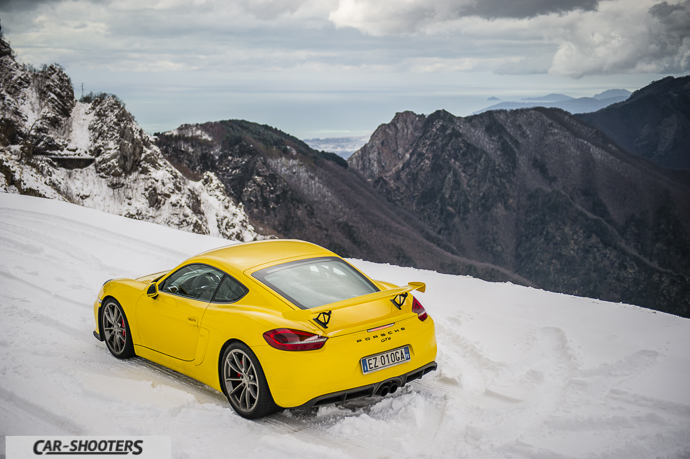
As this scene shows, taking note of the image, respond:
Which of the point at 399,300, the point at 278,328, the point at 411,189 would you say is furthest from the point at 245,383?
the point at 411,189

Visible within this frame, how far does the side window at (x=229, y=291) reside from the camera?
4207 mm

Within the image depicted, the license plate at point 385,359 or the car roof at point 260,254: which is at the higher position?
the car roof at point 260,254

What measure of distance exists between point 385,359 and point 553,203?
555 feet

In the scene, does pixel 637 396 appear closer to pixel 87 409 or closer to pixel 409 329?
pixel 409 329

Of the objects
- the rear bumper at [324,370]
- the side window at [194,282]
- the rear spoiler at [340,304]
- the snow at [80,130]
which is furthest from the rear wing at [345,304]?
the snow at [80,130]

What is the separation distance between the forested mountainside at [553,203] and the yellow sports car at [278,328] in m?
138

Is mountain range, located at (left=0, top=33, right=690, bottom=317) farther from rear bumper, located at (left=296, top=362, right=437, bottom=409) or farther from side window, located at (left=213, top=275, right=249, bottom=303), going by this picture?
rear bumper, located at (left=296, top=362, right=437, bottom=409)

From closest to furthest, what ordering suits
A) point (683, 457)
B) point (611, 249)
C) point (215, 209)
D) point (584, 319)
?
point (683, 457), point (584, 319), point (215, 209), point (611, 249)

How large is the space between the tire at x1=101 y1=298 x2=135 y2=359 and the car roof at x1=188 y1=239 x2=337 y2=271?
1.09 metres

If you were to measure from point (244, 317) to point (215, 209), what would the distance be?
144 ft

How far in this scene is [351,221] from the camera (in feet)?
385

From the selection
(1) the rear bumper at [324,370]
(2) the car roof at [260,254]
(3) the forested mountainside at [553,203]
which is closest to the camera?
(1) the rear bumper at [324,370]

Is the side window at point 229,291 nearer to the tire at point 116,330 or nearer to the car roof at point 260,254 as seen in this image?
the car roof at point 260,254

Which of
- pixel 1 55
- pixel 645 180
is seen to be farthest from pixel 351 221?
pixel 645 180
